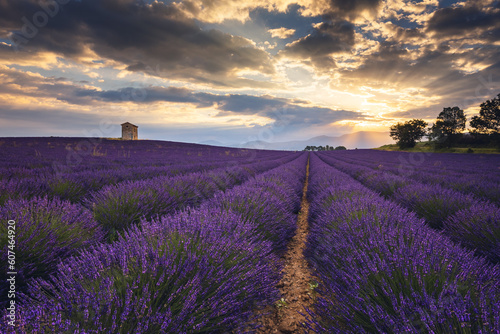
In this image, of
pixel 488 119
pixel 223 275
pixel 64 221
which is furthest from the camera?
pixel 488 119

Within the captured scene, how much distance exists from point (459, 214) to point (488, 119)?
155ft

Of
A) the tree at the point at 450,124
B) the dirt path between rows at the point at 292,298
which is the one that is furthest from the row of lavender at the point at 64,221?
the tree at the point at 450,124

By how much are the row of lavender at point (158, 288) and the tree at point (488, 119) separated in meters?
48.3

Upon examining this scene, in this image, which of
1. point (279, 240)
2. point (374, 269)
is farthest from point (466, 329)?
point (279, 240)

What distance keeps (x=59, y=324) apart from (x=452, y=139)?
55.0 meters

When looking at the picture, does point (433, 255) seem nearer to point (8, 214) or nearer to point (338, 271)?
point (338, 271)

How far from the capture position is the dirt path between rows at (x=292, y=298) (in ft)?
5.71

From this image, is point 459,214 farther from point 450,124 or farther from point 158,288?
point 450,124

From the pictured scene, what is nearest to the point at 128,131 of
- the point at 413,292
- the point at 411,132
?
the point at 413,292

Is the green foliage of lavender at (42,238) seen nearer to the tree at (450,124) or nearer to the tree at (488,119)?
the tree at (488,119)

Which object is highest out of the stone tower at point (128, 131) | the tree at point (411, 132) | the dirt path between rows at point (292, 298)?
the tree at point (411, 132)

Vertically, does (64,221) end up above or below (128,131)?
below

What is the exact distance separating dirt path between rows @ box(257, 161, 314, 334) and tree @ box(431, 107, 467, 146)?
5176 centimetres

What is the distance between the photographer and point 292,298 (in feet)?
6.95
